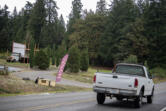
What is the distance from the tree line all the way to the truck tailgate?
32.6 m

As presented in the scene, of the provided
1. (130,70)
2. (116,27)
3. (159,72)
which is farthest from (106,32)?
(130,70)

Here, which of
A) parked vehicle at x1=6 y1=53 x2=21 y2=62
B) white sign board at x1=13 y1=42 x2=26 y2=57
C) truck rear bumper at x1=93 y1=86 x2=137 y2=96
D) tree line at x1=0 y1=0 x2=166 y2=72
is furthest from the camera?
tree line at x1=0 y1=0 x2=166 y2=72

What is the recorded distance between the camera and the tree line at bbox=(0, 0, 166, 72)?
6794 cm

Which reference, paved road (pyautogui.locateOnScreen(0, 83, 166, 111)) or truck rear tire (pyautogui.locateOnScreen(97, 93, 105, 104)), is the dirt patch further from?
truck rear tire (pyautogui.locateOnScreen(97, 93, 105, 104))

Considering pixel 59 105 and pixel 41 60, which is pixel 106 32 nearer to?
pixel 41 60

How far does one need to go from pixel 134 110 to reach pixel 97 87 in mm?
2084

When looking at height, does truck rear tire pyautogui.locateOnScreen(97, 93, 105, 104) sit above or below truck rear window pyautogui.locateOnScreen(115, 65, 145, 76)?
below

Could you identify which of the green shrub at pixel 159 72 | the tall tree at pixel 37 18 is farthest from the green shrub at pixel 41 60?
the tall tree at pixel 37 18

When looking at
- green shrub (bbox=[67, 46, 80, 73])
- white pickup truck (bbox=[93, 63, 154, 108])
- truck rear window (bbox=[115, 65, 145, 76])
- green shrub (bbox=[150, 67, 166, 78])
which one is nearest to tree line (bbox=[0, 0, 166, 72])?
green shrub (bbox=[67, 46, 80, 73])

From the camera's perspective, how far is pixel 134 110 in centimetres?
1264

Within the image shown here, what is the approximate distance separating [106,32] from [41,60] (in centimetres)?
3690

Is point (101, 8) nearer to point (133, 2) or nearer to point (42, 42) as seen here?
point (133, 2)

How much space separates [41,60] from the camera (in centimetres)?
4791

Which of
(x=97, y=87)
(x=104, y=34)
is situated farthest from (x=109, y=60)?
(x=97, y=87)
